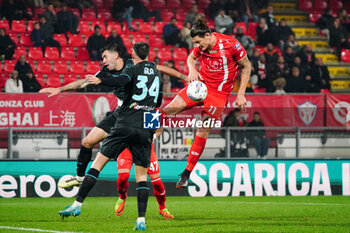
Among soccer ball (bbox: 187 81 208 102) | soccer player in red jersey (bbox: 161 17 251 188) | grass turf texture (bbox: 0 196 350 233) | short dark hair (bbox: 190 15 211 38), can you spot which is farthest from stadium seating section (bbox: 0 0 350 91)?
short dark hair (bbox: 190 15 211 38)

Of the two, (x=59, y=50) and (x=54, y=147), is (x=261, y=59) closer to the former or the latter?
(x=59, y=50)

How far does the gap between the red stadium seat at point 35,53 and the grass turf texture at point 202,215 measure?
796cm

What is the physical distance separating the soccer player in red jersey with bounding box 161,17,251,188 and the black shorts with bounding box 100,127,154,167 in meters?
1.56

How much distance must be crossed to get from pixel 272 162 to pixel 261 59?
6085 millimetres

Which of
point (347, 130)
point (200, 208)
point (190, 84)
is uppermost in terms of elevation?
point (190, 84)

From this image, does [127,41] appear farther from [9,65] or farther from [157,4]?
[9,65]

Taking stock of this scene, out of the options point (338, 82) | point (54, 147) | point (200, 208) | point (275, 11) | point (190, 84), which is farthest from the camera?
point (275, 11)

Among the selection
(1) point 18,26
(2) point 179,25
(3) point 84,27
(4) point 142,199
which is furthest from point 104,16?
(4) point 142,199

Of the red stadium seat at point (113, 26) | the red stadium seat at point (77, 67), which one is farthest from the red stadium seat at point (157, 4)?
the red stadium seat at point (77, 67)

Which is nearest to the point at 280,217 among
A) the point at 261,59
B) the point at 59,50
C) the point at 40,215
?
the point at 40,215

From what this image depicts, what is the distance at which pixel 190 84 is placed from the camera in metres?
9.12

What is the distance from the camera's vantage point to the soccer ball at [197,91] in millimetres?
9314

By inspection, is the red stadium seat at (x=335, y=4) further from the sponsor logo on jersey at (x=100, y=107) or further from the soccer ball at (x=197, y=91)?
the soccer ball at (x=197, y=91)

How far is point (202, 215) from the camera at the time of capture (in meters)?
9.56
